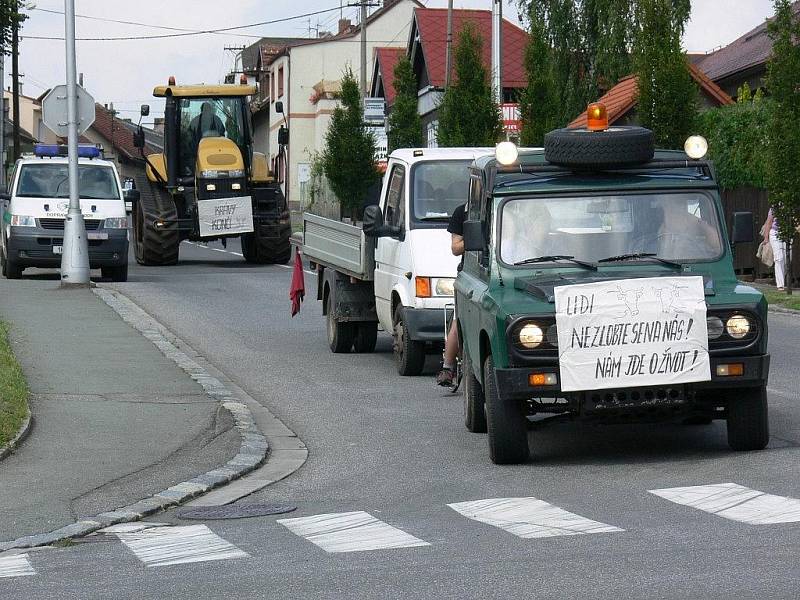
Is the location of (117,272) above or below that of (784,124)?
below

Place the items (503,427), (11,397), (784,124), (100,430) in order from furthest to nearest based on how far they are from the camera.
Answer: (784,124) < (11,397) < (100,430) < (503,427)

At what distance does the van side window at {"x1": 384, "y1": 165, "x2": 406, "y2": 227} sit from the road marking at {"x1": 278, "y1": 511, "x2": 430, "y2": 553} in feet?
22.5

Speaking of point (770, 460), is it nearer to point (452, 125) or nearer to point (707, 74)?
point (452, 125)

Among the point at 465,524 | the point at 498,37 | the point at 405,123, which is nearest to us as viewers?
the point at 465,524

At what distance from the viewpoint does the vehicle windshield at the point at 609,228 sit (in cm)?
1040

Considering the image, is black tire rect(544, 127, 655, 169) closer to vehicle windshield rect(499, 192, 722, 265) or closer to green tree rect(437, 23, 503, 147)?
vehicle windshield rect(499, 192, 722, 265)

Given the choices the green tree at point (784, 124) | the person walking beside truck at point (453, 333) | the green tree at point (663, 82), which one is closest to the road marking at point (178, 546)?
the person walking beside truck at point (453, 333)

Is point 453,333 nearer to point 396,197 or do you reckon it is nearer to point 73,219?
point 396,197

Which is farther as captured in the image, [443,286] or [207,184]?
[207,184]

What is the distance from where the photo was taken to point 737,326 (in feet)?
31.7

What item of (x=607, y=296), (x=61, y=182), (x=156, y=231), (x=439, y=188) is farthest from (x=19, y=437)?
(x=156, y=231)

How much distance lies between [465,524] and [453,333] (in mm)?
4697

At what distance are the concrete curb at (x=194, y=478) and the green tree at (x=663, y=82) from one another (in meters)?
15.0

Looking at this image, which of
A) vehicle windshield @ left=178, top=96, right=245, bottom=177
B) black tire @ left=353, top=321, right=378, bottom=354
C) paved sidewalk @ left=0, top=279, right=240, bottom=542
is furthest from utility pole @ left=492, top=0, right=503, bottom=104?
black tire @ left=353, top=321, right=378, bottom=354
